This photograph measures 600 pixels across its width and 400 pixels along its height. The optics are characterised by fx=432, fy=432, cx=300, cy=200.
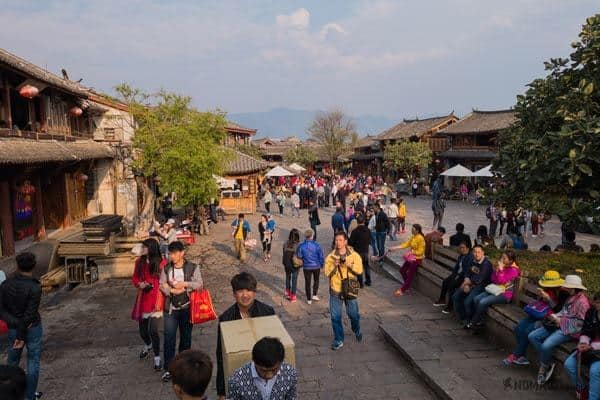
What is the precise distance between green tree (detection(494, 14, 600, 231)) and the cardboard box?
189 inches

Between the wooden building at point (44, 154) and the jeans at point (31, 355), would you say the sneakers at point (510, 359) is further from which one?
the wooden building at point (44, 154)

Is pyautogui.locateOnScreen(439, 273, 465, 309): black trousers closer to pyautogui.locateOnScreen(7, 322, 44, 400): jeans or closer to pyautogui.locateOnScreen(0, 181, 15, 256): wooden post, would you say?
pyautogui.locateOnScreen(7, 322, 44, 400): jeans

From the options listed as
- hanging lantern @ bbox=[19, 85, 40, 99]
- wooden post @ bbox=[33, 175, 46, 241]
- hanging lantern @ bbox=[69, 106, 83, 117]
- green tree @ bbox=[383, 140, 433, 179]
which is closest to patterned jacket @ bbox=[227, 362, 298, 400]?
hanging lantern @ bbox=[19, 85, 40, 99]

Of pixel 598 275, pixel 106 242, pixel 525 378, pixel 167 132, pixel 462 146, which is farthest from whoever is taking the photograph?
pixel 462 146

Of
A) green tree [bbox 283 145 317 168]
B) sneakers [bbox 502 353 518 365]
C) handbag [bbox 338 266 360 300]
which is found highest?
green tree [bbox 283 145 317 168]

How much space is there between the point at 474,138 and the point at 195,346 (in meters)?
30.7

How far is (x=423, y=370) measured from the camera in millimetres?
5441

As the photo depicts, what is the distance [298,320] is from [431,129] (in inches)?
1359

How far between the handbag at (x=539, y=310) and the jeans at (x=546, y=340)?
16 cm

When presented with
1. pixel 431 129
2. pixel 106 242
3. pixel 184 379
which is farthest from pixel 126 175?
pixel 431 129

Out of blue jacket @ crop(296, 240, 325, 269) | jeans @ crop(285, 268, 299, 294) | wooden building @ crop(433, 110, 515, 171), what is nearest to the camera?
blue jacket @ crop(296, 240, 325, 269)

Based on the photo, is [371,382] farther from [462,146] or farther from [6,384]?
[462,146]

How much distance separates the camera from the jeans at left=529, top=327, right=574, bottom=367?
16.4ft

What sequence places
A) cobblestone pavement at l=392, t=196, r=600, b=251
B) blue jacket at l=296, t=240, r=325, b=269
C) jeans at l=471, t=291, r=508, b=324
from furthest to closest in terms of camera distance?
cobblestone pavement at l=392, t=196, r=600, b=251
blue jacket at l=296, t=240, r=325, b=269
jeans at l=471, t=291, r=508, b=324
